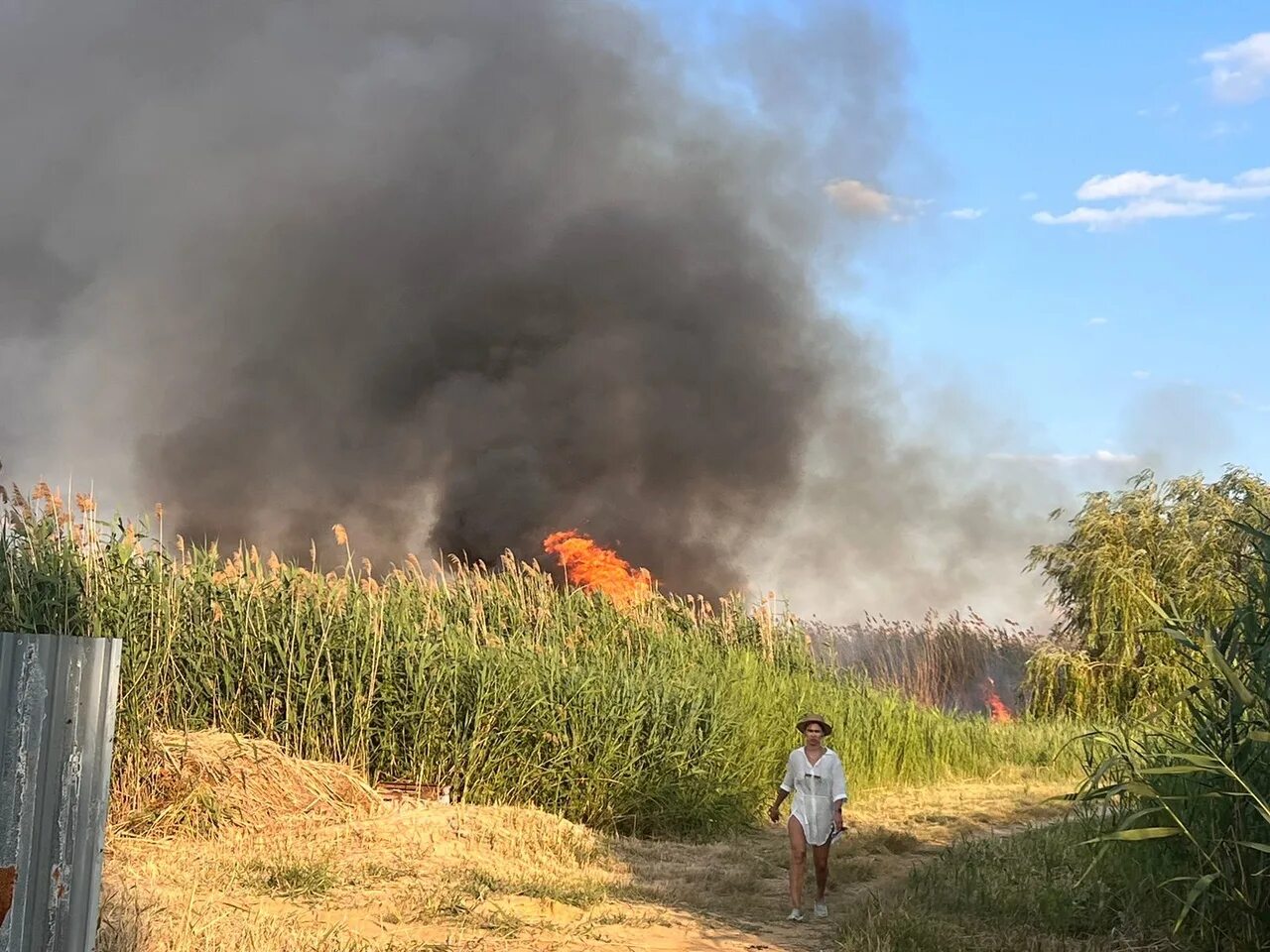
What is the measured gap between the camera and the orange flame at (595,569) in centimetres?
1631

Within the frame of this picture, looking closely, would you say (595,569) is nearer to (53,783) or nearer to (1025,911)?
(1025,911)

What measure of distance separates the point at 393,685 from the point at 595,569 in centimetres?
944

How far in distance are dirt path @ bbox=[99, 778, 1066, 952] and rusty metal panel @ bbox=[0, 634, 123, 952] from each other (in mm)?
1282

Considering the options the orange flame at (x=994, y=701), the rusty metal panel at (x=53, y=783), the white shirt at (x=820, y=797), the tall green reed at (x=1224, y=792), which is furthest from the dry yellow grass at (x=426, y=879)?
the orange flame at (x=994, y=701)

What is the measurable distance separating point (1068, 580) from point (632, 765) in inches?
596

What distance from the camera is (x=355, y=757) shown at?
1052cm

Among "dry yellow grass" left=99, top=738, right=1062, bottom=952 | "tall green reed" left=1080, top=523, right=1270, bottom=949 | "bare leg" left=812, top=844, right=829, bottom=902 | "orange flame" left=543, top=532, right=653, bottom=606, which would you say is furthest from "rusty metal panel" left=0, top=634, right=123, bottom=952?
"orange flame" left=543, top=532, right=653, bottom=606

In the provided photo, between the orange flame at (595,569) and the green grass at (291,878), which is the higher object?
the orange flame at (595,569)

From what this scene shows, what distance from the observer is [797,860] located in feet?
25.5

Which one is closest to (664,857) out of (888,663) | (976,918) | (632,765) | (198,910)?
(632,765)

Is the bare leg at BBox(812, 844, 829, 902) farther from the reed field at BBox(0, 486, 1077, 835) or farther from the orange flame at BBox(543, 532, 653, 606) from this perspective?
the orange flame at BBox(543, 532, 653, 606)

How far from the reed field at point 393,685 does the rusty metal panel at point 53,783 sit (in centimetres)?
477

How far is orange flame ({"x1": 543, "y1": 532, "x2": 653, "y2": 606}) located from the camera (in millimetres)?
16312

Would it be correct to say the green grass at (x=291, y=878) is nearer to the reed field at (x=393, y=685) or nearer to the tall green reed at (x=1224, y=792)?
the reed field at (x=393, y=685)
